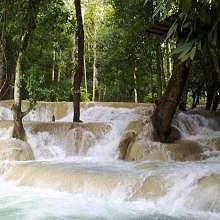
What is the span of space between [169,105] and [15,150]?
3703 millimetres

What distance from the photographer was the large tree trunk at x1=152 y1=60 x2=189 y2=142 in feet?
36.7

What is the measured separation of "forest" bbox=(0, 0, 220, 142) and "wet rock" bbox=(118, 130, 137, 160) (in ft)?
2.25

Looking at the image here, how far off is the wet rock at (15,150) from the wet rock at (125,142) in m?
1.94

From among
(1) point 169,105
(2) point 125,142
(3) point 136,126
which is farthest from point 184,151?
(3) point 136,126

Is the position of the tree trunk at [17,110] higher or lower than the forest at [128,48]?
lower

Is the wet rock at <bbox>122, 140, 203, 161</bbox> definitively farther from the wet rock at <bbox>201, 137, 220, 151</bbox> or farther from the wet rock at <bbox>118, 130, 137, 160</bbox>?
the wet rock at <bbox>201, 137, 220, 151</bbox>

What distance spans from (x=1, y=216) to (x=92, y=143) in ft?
16.5

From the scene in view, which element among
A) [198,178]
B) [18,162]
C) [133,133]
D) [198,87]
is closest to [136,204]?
[198,178]

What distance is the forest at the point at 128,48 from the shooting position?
3031 mm

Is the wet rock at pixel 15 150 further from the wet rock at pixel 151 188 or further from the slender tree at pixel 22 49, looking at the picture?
the wet rock at pixel 151 188

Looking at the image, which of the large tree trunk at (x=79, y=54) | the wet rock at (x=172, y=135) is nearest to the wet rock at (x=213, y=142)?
the wet rock at (x=172, y=135)

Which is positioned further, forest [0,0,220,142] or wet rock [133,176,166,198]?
wet rock [133,176,166,198]

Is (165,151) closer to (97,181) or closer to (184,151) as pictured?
(184,151)

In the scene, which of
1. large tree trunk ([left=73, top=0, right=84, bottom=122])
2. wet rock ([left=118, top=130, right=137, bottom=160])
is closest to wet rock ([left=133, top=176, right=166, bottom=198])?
wet rock ([left=118, top=130, right=137, bottom=160])
